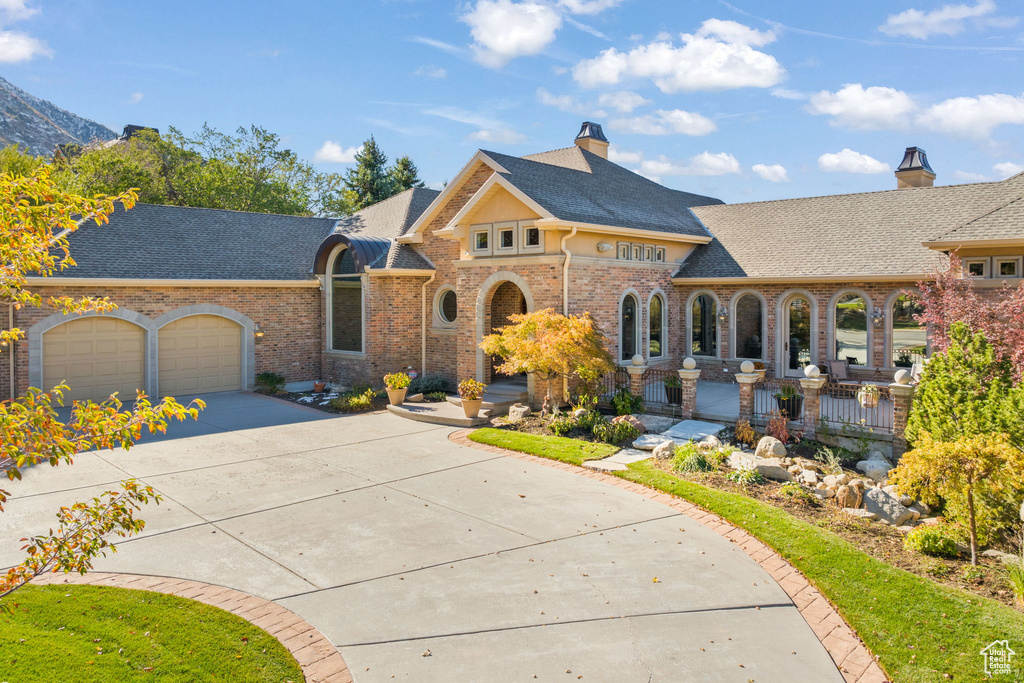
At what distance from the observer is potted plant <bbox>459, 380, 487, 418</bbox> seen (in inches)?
609

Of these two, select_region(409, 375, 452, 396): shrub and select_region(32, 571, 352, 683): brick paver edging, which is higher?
select_region(409, 375, 452, 396): shrub

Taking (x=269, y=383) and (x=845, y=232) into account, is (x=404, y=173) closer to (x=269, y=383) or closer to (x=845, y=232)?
(x=269, y=383)

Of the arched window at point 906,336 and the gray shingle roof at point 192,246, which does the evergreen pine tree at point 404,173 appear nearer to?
the gray shingle roof at point 192,246

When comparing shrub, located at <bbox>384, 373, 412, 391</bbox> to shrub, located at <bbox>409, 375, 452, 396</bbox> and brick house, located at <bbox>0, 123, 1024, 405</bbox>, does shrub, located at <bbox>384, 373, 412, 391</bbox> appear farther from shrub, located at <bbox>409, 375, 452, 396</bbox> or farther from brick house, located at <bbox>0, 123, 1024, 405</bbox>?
brick house, located at <bbox>0, 123, 1024, 405</bbox>

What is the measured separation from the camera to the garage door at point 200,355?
19.1 m

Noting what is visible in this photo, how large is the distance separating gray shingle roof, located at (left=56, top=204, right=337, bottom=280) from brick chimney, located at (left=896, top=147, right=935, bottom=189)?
20980 mm

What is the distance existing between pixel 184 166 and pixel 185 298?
81.1 ft

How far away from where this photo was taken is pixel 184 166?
39.8 m

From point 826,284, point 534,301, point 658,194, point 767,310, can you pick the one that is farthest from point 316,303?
point 826,284

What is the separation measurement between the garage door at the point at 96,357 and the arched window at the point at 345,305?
536cm

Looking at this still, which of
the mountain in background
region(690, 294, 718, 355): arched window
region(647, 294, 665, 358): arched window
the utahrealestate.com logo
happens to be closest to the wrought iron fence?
region(690, 294, 718, 355): arched window

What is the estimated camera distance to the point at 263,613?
246 inches

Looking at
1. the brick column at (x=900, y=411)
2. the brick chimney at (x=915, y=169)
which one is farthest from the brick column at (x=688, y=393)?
the brick chimney at (x=915, y=169)

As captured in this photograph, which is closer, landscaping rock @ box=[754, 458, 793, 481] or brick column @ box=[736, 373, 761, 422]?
landscaping rock @ box=[754, 458, 793, 481]
